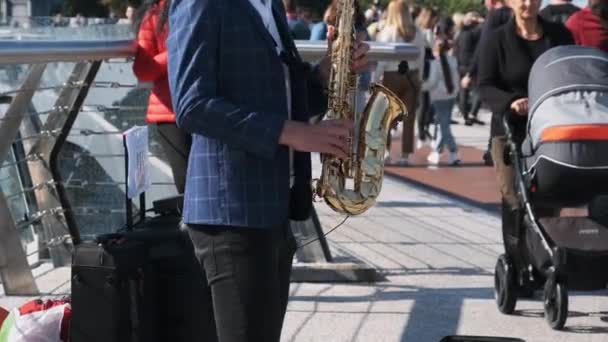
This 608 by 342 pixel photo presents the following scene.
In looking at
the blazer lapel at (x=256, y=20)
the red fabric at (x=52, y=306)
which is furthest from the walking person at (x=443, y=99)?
the blazer lapel at (x=256, y=20)

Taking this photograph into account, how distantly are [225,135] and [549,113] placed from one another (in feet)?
10.6

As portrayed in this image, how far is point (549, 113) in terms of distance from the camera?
6125 mm

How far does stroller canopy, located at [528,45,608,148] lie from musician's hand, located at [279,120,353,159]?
300cm

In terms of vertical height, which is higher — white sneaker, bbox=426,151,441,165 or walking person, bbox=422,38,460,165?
walking person, bbox=422,38,460,165

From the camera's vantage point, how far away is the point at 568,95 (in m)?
6.19

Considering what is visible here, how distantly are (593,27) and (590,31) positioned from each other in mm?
29

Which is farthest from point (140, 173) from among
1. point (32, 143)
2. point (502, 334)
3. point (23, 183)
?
point (23, 183)

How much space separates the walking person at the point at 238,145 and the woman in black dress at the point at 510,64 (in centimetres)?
350

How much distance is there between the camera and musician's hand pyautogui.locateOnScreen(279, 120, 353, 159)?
3221 mm

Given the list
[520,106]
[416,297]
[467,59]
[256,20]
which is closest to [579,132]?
[520,106]

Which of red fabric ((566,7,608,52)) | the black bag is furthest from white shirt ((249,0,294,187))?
red fabric ((566,7,608,52))

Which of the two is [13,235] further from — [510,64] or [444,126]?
[444,126]

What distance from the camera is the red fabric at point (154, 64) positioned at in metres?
5.61

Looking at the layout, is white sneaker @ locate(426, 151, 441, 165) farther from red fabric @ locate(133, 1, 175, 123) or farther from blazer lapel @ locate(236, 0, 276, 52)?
blazer lapel @ locate(236, 0, 276, 52)
